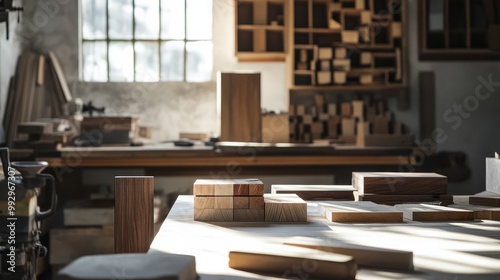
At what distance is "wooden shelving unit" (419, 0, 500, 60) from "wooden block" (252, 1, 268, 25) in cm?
191

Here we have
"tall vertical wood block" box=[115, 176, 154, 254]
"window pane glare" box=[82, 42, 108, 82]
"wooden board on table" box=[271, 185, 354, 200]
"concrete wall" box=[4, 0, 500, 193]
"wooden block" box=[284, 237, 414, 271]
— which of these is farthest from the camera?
"window pane glare" box=[82, 42, 108, 82]

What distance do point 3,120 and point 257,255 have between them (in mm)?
6181

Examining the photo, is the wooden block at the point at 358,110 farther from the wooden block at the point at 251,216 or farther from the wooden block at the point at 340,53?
the wooden block at the point at 251,216

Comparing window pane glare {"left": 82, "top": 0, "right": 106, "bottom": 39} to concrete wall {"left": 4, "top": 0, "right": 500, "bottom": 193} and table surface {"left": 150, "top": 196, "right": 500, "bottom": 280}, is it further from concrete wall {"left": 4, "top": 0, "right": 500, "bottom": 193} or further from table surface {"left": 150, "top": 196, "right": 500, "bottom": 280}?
table surface {"left": 150, "top": 196, "right": 500, "bottom": 280}

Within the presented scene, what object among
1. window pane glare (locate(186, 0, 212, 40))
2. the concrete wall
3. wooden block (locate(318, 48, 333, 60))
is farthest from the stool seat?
window pane glare (locate(186, 0, 212, 40))

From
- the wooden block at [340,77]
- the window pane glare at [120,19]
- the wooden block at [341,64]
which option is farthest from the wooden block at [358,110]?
the window pane glare at [120,19]

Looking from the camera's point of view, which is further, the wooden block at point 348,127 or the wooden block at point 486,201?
the wooden block at point 348,127

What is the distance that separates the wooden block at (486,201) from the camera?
233 centimetres

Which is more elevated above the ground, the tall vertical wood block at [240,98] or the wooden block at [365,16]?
the wooden block at [365,16]

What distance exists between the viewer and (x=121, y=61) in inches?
298

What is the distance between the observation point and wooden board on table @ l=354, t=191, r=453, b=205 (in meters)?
2.44

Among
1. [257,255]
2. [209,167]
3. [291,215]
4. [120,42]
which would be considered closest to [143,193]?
[291,215]

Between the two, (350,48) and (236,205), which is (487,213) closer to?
(236,205)

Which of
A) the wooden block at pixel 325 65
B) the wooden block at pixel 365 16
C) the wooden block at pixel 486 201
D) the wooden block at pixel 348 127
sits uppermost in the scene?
the wooden block at pixel 365 16
